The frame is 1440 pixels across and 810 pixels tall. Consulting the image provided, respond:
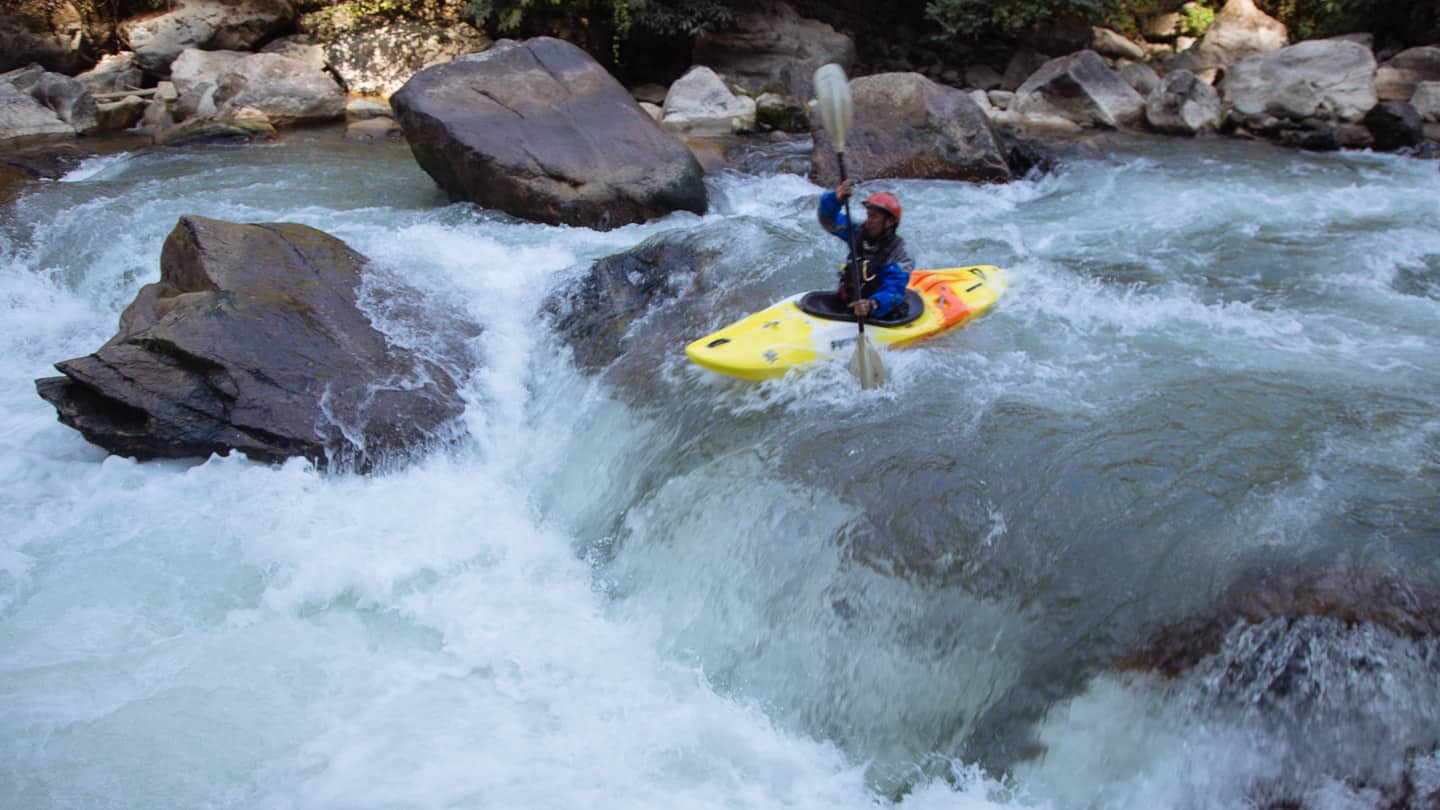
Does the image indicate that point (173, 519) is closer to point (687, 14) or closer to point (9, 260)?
point (9, 260)

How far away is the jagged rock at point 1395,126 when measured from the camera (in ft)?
28.1

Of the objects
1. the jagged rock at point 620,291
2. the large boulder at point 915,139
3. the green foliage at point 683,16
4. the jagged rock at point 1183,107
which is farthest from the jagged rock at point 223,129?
the jagged rock at point 1183,107

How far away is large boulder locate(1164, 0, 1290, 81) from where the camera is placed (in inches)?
453

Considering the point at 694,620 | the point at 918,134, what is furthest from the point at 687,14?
the point at 694,620

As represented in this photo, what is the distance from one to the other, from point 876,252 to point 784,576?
1878 mm

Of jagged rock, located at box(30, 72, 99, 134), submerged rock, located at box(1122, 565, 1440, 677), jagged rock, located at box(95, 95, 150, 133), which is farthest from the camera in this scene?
Result: jagged rock, located at box(95, 95, 150, 133)

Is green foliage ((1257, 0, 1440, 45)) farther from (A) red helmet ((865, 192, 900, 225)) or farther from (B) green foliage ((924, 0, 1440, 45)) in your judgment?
(A) red helmet ((865, 192, 900, 225))

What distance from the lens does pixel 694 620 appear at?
3.48 m

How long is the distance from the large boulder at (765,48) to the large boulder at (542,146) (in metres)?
4.96

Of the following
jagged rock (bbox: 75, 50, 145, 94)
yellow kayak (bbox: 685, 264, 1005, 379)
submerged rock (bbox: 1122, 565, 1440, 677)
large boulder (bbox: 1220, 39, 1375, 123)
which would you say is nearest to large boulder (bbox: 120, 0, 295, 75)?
jagged rock (bbox: 75, 50, 145, 94)

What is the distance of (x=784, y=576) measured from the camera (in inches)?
132

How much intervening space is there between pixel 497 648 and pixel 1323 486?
2.95 metres

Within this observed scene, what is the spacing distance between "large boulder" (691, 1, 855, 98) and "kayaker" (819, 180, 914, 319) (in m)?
7.85

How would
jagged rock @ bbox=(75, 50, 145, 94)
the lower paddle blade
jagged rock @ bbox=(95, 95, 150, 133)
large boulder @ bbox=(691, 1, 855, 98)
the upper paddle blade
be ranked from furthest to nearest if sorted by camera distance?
large boulder @ bbox=(691, 1, 855, 98), jagged rock @ bbox=(75, 50, 145, 94), jagged rock @ bbox=(95, 95, 150, 133), the upper paddle blade, the lower paddle blade
